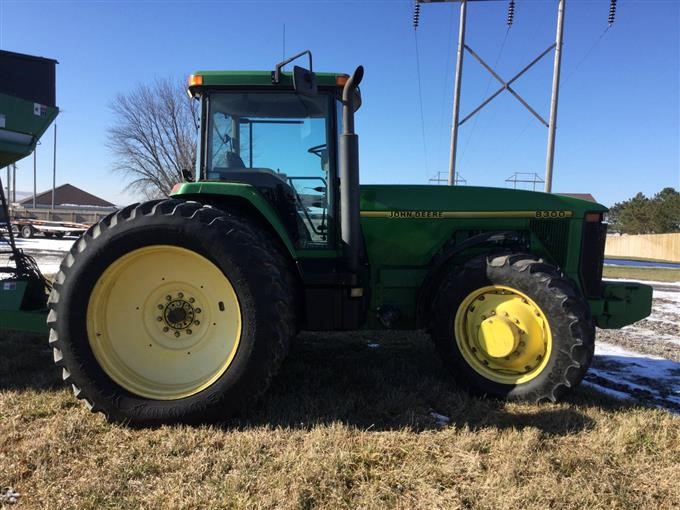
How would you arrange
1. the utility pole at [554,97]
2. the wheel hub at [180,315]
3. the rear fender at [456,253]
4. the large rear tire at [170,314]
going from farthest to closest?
the utility pole at [554,97] → the rear fender at [456,253] → the wheel hub at [180,315] → the large rear tire at [170,314]

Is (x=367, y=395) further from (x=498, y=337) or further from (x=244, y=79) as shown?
(x=244, y=79)

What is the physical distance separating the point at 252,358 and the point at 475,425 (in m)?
1.37

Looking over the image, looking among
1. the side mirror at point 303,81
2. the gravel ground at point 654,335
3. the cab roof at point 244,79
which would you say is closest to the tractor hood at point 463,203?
the cab roof at point 244,79

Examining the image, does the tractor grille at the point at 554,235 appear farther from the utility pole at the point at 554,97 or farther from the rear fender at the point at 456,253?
the utility pole at the point at 554,97

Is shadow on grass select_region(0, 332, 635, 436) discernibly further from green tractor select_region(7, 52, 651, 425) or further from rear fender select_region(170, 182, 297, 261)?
rear fender select_region(170, 182, 297, 261)

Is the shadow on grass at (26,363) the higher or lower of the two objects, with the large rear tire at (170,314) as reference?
lower

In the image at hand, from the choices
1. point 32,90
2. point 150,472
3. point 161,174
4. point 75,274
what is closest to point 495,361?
point 150,472

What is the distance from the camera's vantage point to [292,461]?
2.29m

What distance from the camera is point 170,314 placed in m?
2.91

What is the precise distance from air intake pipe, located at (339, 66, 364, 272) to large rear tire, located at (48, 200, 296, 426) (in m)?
0.49

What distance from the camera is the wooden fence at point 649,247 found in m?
30.6

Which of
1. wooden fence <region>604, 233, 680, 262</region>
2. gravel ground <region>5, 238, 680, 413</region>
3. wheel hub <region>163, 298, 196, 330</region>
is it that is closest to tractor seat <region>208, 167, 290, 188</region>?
wheel hub <region>163, 298, 196, 330</region>

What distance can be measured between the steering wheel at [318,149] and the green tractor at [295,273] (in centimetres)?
2

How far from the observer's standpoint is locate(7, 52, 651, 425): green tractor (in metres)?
2.70
